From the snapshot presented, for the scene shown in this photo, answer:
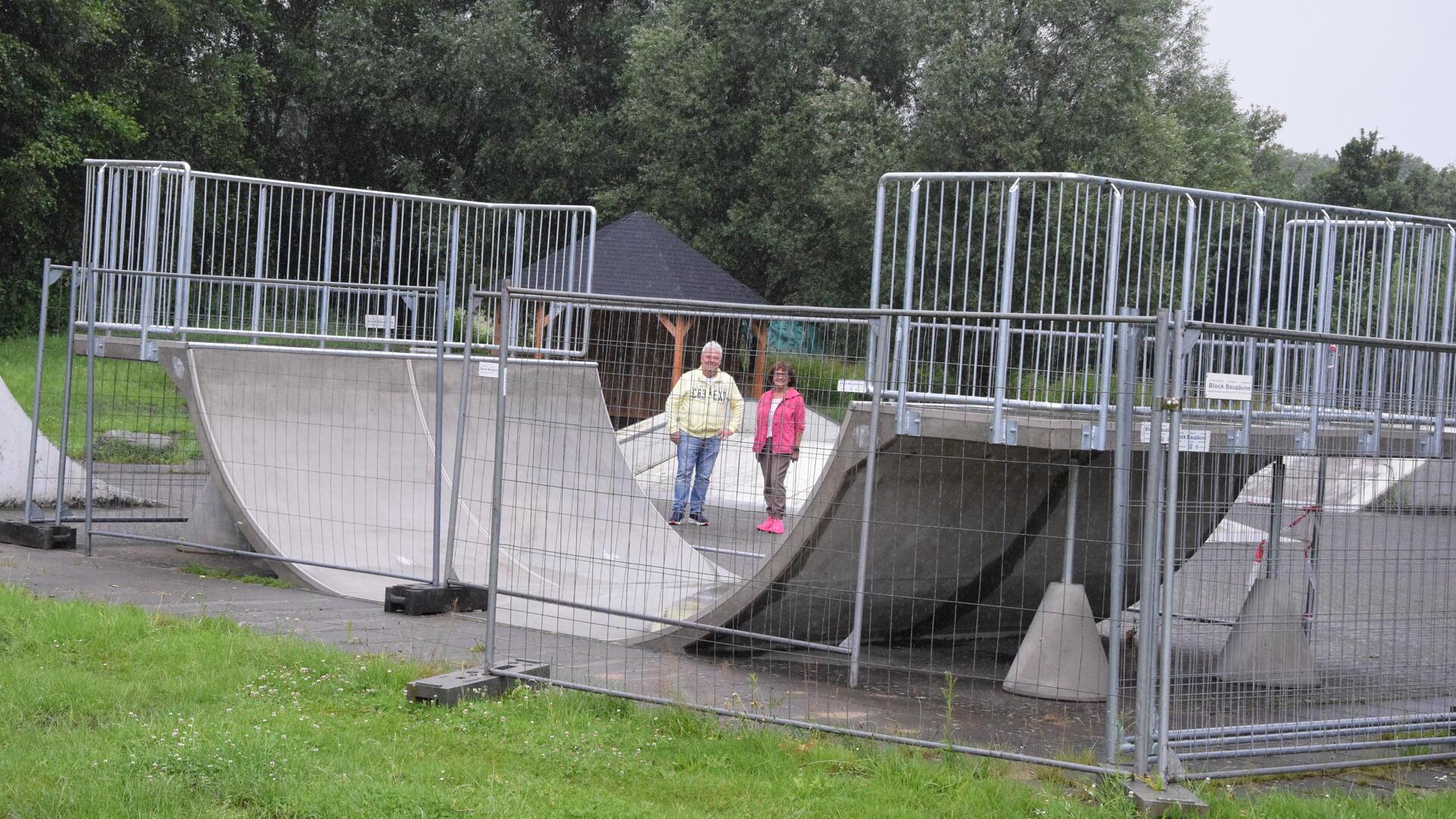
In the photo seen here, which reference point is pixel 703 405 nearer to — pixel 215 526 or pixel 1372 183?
pixel 215 526

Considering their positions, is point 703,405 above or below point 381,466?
above

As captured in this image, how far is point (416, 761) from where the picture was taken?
5.07 metres

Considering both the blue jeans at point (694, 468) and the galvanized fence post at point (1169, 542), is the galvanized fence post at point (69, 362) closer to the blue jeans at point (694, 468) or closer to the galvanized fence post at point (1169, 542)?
the blue jeans at point (694, 468)

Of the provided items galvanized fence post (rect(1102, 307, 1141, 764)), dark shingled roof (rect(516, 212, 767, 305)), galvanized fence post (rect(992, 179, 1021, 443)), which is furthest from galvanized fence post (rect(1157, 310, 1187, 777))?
dark shingled roof (rect(516, 212, 767, 305))

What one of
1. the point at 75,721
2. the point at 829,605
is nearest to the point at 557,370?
the point at 829,605

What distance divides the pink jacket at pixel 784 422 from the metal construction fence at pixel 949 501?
69 millimetres

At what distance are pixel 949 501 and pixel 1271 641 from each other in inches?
71.3

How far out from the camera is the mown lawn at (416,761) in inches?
178

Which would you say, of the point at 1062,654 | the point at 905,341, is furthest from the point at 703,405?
the point at 1062,654

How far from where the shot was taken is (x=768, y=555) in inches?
287

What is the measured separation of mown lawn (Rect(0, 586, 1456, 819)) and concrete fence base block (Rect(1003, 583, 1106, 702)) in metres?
1.91

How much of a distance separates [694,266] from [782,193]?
A: 8274 mm

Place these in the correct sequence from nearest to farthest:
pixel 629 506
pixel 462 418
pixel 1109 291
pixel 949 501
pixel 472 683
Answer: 1. pixel 472 683
2. pixel 1109 291
3. pixel 949 501
4. pixel 462 418
5. pixel 629 506

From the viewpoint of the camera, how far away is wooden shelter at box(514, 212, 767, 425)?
7.04m
